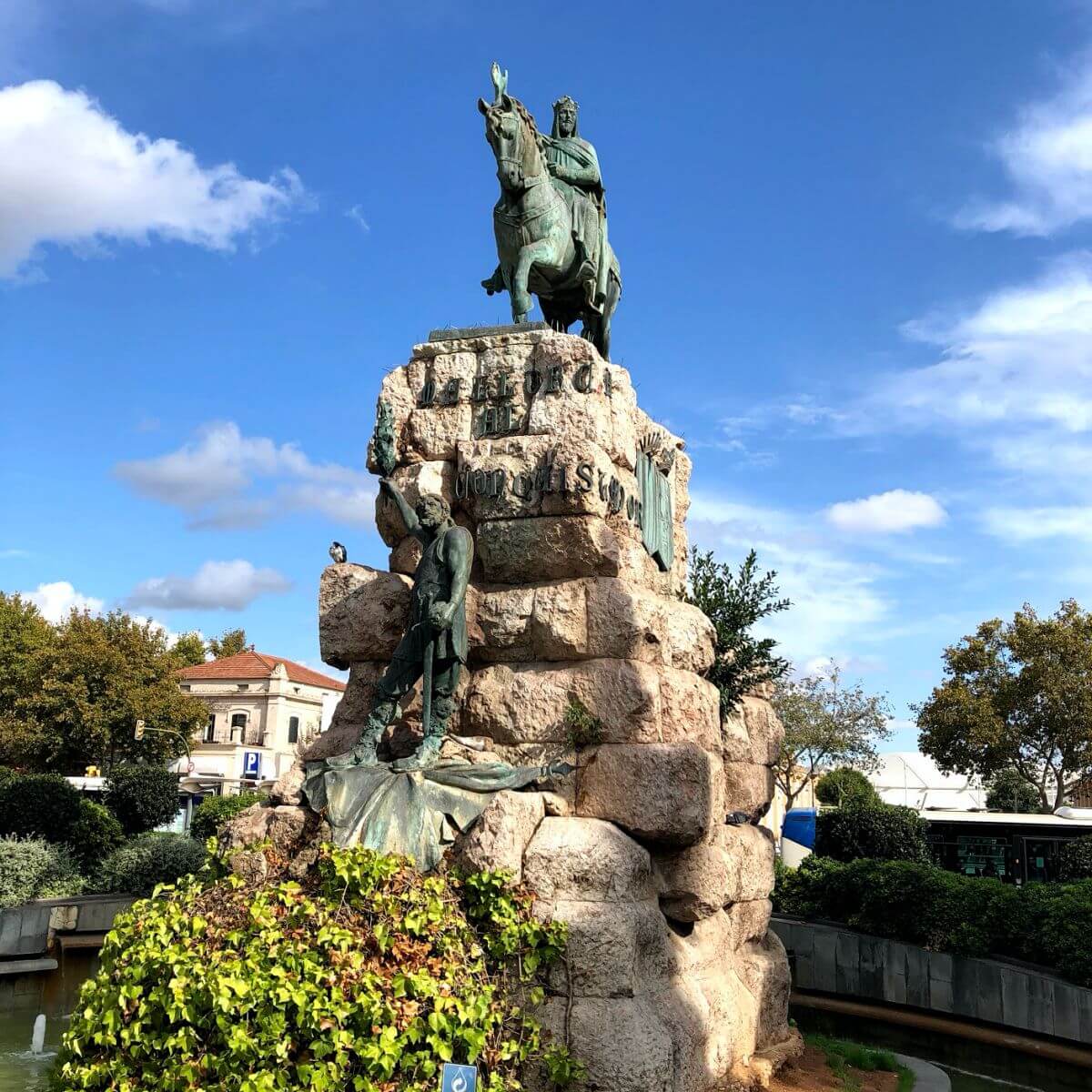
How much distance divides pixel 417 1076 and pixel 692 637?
4297 millimetres

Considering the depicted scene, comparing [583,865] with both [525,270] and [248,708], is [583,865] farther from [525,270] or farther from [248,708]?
[248,708]

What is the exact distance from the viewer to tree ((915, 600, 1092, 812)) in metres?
35.5

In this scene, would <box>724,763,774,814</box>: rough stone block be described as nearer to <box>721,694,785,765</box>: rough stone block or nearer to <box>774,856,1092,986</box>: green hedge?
<box>721,694,785,765</box>: rough stone block

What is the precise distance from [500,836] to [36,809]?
16.8 metres

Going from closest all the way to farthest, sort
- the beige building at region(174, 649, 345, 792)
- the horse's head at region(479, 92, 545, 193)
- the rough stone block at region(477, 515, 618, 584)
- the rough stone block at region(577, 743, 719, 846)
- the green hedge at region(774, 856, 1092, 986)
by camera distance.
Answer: the rough stone block at region(577, 743, 719, 846), the rough stone block at region(477, 515, 618, 584), the horse's head at region(479, 92, 545, 193), the green hedge at region(774, 856, 1092, 986), the beige building at region(174, 649, 345, 792)

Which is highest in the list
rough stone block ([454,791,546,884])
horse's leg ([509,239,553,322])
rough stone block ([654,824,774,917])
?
horse's leg ([509,239,553,322])

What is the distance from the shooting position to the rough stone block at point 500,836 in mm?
7262

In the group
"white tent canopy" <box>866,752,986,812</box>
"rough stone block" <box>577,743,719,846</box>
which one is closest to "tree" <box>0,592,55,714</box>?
"white tent canopy" <box>866,752,986,812</box>

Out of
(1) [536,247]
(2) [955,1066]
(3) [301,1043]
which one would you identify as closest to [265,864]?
(3) [301,1043]

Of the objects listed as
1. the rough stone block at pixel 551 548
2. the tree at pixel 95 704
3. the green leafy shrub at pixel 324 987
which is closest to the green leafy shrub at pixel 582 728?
the rough stone block at pixel 551 548

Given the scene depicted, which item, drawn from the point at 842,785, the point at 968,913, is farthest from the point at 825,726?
the point at 968,913

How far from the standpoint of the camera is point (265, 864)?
302 inches

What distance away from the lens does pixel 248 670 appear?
54219 millimetres

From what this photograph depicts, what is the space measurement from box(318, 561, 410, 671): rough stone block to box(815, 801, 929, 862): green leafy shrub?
12.0 m
